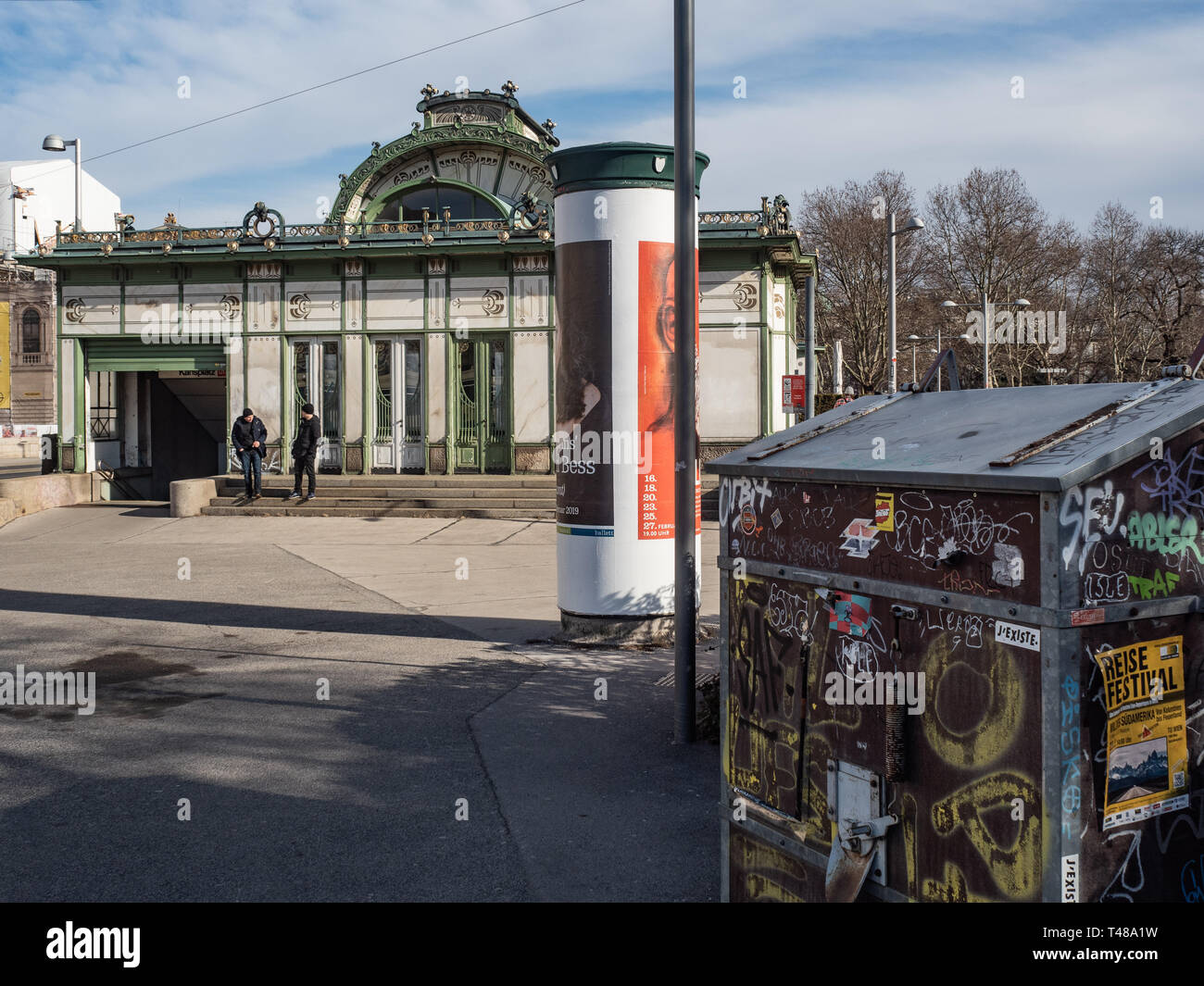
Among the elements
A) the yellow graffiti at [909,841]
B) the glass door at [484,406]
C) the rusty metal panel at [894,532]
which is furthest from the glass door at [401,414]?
the yellow graffiti at [909,841]

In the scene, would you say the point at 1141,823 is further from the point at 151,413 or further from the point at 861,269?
the point at 861,269

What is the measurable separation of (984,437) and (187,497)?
1845 cm

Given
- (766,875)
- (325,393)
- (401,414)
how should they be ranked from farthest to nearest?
(325,393)
(401,414)
(766,875)

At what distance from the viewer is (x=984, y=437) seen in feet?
11.2

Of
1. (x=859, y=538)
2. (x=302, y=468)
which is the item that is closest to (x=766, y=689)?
(x=859, y=538)

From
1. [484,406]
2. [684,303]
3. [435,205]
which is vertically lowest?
[684,303]

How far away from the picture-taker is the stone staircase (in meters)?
19.7

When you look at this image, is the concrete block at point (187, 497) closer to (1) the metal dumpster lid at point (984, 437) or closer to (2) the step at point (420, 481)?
(2) the step at point (420, 481)

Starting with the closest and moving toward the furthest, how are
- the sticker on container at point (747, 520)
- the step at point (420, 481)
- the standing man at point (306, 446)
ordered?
the sticker on container at point (747, 520) → the standing man at point (306, 446) → the step at point (420, 481)

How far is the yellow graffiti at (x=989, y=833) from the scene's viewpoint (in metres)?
2.96

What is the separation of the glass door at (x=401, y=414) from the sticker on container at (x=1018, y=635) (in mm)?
20241

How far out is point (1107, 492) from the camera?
2959 mm

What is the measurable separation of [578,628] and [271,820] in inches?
163

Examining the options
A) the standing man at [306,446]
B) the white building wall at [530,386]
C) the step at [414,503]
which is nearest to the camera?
the step at [414,503]
